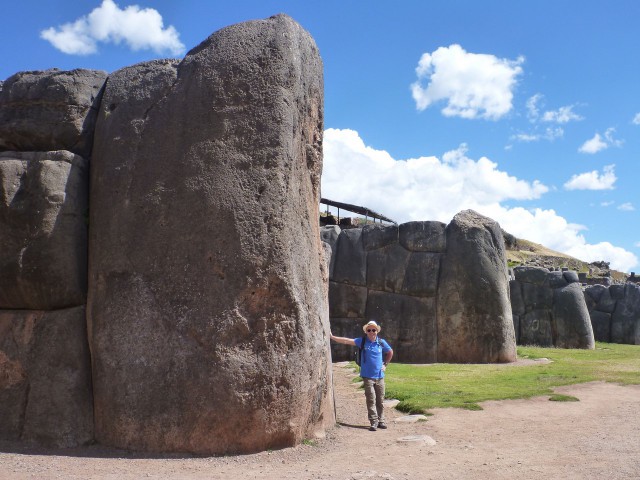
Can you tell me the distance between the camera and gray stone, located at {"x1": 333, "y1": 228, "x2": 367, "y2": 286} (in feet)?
59.2

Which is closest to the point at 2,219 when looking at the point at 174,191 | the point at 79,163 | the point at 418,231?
the point at 79,163

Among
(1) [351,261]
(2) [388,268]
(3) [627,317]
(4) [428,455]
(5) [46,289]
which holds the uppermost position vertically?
(1) [351,261]

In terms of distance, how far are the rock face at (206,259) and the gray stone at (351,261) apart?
35.0 ft

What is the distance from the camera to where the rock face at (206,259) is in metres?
6.39

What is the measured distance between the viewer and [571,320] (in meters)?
21.5

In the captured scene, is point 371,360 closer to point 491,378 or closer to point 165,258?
point 165,258

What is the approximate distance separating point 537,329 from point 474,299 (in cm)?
636

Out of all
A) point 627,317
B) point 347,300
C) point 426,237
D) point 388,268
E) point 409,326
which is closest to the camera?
point 409,326

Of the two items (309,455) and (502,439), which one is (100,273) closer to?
(309,455)

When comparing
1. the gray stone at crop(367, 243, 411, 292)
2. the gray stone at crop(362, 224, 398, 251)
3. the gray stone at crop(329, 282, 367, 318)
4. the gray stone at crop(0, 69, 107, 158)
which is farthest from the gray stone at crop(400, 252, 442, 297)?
the gray stone at crop(0, 69, 107, 158)

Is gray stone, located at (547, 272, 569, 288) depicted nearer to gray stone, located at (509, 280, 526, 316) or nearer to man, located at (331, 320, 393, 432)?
gray stone, located at (509, 280, 526, 316)

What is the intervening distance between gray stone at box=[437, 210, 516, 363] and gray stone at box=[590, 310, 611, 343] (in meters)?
11.6

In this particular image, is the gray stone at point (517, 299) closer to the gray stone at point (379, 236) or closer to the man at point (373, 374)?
the gray stone at point (379, 236)

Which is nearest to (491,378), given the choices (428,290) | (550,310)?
(428,290)
